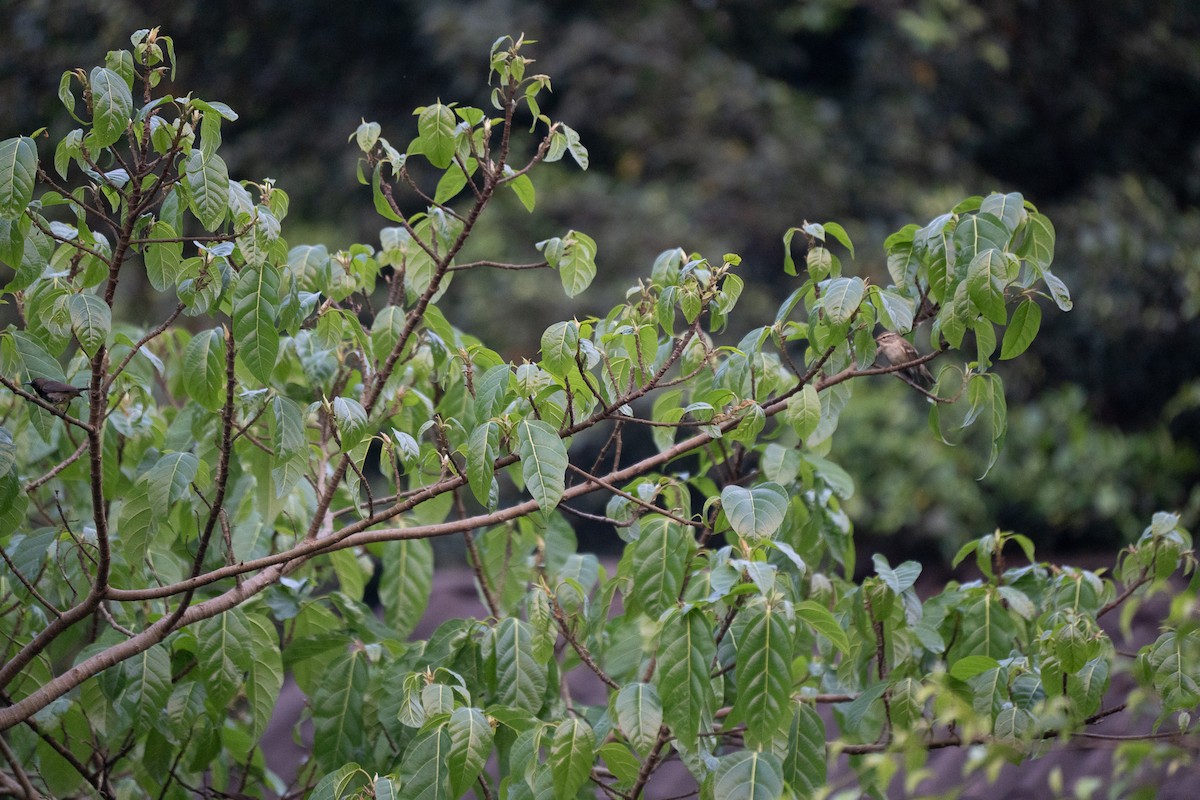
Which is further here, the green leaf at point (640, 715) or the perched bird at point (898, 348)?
the perched bird at point (898, 348)

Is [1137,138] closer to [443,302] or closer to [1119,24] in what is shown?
[1119,24]

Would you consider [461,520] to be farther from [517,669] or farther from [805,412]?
[805,412]

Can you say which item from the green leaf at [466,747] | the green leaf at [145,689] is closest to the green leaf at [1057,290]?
the green leaf at [466,747]

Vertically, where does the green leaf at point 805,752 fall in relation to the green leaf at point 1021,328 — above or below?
A: below

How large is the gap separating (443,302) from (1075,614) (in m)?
5.53

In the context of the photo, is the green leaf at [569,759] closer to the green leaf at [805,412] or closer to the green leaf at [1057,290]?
the green leaf at [805,412]

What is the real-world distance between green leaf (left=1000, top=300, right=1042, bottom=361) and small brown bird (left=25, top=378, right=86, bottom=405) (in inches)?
45.1

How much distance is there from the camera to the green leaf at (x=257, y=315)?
1.32m

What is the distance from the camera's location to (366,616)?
5.98 feet

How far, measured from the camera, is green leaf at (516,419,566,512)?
4.20 feet

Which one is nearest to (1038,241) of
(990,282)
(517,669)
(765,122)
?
(990,282)

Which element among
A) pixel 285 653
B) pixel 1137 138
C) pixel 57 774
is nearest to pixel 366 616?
pixel 285 653

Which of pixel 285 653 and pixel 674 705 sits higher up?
pixel 285 653

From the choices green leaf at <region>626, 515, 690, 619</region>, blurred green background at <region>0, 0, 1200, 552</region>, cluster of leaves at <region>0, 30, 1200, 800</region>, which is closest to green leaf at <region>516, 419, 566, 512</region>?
cluster of leaves at <region>0, 30, 1200, 800</region>
